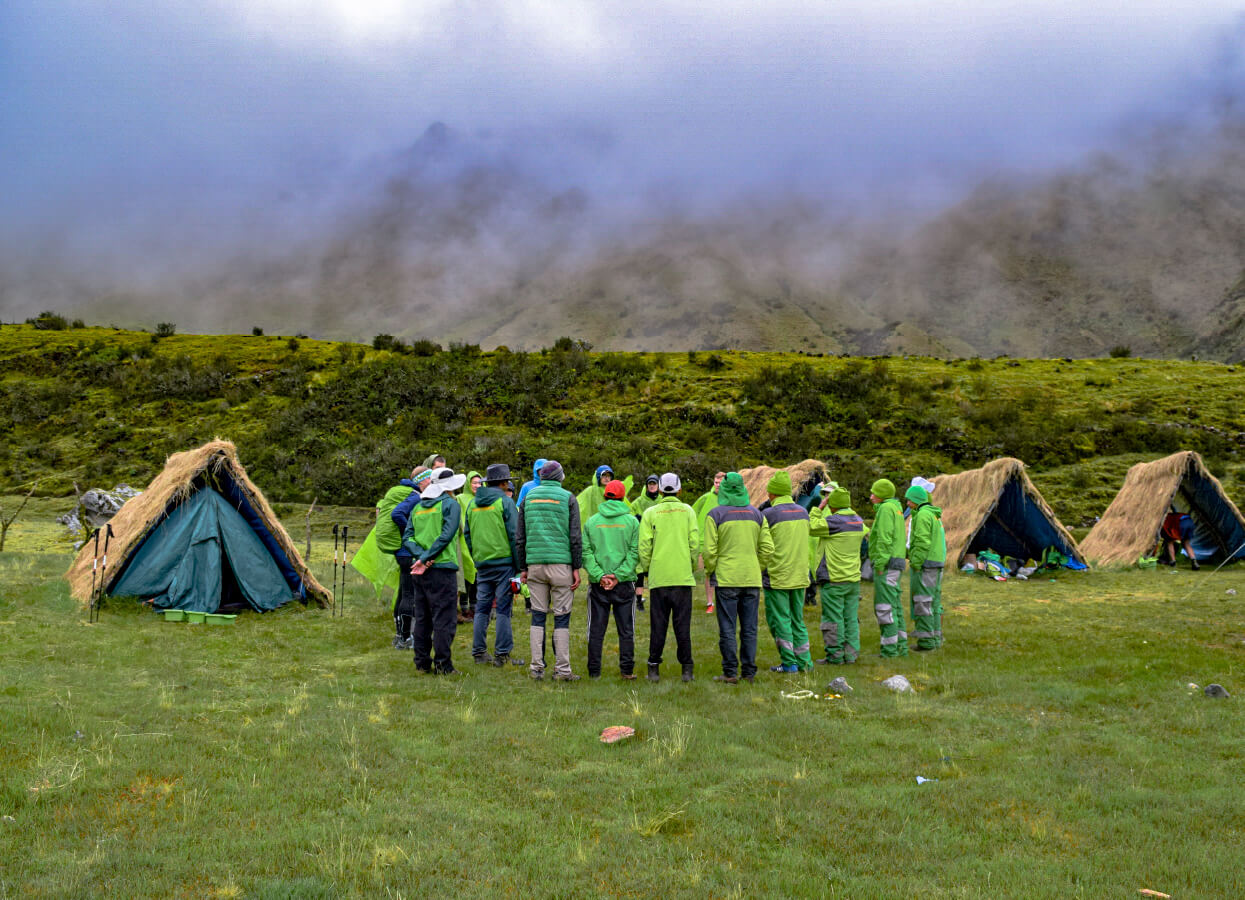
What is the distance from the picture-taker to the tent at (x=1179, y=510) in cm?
1753

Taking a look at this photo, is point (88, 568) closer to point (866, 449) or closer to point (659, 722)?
point (659, 722)

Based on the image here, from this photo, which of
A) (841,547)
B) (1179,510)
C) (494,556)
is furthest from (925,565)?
(1179,510)

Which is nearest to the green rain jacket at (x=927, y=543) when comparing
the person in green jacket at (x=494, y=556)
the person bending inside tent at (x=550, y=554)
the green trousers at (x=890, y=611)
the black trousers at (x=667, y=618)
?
the green trousers at (x=890, y=611)

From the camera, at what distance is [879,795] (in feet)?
17.3

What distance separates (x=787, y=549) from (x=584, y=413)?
37881 mm

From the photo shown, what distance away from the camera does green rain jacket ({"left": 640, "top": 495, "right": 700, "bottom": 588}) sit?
8570 mm

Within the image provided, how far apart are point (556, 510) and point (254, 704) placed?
3.39 metres

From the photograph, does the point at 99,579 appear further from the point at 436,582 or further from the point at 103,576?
the point at 436,582

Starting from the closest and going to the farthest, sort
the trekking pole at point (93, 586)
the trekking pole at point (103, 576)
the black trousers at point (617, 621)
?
the black trousers at point (617, 621) < the trekking pole at point (93, 586) < the trekking pole at point (103, 576)

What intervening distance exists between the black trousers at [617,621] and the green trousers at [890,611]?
3.16 metres

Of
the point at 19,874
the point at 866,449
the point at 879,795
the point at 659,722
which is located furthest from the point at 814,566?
the point at 866,449

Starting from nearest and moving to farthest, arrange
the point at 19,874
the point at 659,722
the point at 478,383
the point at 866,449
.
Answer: the point at 19,874
the point at 659,722
the point at 866,449
the point at 478,383

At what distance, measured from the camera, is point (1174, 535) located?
59.5 ft

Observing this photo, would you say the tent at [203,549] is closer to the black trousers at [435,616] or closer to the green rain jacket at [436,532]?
the green rain jacket at [436,532]
